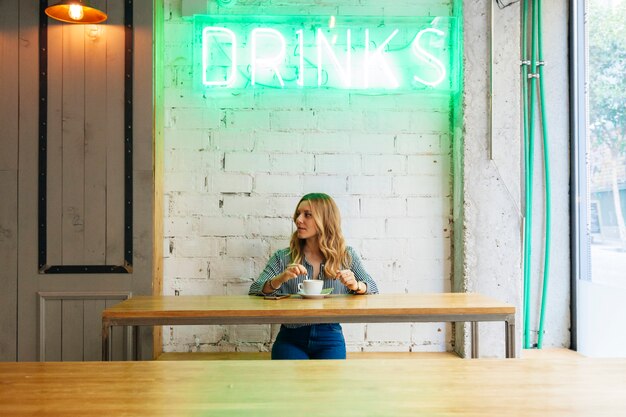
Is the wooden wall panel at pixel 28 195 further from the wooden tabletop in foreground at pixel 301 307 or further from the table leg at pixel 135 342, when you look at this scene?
the wooden tabletop in foreground at pixel 301 307

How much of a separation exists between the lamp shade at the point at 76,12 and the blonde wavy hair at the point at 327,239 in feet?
4.81

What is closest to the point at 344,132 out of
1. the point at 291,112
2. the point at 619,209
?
the point at 291,112

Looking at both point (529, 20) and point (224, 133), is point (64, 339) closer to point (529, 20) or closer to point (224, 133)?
point (224, 133)

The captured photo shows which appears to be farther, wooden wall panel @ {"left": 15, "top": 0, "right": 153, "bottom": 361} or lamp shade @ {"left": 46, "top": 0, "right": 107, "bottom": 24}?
wooden wall panel @ {"left": 15, "top": 0, "right": 153, "bottom": 361}

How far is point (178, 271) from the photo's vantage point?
12.0 ft

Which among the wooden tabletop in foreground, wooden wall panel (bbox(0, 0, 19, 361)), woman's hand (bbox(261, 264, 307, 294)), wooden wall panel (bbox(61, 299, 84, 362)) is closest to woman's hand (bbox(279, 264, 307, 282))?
woman's hand (bbox(261, 264, 307, 294))

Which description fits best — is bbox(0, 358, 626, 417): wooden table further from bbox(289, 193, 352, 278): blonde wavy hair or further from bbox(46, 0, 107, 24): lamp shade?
bbox(46, 0, 107, 24): lamp shade

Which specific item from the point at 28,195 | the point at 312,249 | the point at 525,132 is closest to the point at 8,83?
the point at 28,195

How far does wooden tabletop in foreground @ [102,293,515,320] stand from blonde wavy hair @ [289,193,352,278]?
0.34 m

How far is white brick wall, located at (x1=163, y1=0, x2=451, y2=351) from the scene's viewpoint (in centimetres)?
366

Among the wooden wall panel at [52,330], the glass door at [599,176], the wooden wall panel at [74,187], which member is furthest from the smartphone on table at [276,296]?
the glass door at [599,176]

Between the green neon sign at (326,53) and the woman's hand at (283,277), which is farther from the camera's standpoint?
the green neon sign at (326,53)

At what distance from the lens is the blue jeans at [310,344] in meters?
2.84

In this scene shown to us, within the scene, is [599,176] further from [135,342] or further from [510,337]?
[135,342]
